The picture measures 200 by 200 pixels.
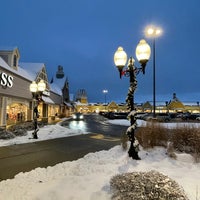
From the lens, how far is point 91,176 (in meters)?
5.36

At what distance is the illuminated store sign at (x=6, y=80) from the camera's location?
1694 cm

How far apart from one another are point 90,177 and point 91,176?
9cm

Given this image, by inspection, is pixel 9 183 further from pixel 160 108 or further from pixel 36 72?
pixel 160 108

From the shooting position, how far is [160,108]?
235 ft

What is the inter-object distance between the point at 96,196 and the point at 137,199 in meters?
1.12

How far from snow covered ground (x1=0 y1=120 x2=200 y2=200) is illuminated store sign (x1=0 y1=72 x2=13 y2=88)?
13.3m

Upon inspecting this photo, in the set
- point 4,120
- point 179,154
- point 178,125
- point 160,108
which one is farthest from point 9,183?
point 160,108

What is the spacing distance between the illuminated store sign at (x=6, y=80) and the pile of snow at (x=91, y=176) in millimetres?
13239

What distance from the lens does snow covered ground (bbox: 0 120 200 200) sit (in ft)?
14.1

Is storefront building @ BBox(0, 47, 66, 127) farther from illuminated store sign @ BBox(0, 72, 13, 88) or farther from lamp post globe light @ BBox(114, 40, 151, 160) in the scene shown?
lamp post globe light @ BBox(114, 40, 151, 160)

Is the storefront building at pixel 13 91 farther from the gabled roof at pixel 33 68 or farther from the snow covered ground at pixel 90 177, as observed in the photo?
the snow covered ground at pixel 90 177

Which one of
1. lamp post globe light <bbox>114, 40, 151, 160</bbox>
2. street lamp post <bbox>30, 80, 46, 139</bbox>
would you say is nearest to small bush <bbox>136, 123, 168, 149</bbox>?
lamp post globe light <bbox>114, 40, 151, 160</bbox>


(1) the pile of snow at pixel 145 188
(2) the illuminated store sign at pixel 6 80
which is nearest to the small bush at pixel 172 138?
(1) the pile of snow at pixel 145 188

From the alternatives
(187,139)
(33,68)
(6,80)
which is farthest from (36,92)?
(33,68)
